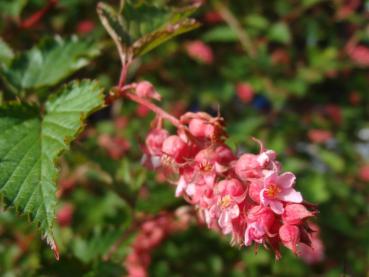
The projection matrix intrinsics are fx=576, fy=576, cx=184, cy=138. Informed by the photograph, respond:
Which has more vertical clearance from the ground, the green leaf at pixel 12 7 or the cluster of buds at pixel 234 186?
the green leaf at pixel 12 7

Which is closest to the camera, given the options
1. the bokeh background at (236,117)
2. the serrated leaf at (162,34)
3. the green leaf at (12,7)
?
the serrated leaf at (162,34)

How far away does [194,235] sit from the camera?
2119mm

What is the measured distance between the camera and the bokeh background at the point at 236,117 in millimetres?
1875

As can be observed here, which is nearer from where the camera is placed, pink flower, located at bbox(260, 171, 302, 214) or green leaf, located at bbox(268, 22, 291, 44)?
pink flower, located at bbox(260, 171, 302, 214)

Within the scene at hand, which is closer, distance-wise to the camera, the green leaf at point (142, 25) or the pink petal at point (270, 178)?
the pink petal at point (270, 178)

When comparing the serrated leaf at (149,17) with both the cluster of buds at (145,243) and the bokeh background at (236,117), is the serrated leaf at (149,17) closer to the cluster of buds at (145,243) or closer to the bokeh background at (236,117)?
the bokeh background at (236,117)

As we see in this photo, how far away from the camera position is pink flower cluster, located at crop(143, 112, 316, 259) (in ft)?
2.82

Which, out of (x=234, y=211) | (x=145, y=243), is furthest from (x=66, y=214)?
(x=234, y=211)

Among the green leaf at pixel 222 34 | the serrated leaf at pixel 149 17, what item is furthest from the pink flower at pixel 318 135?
the serrated leaf at pixel 149 17

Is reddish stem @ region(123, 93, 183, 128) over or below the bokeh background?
over

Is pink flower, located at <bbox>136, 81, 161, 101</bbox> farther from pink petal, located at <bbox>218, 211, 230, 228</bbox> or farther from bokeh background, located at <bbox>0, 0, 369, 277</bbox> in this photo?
bokeh background, located at <bbox>0, 0, 369, 277</bbox>

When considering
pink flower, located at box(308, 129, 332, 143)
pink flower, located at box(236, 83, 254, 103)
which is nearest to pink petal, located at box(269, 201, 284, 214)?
pink flower, located at box(236, 83, 254, 103)

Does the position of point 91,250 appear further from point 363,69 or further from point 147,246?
point 363,69

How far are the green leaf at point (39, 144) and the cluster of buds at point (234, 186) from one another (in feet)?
0.36
